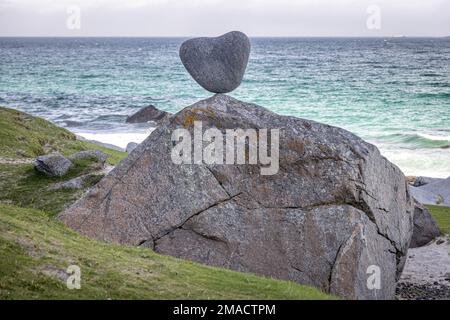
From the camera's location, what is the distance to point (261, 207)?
1917cm

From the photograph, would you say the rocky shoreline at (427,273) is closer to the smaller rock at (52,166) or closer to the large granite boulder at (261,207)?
the large granite boulder at (261,207)

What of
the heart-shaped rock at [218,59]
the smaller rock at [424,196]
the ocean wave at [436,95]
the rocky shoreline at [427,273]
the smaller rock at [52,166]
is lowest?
the smaller rock at [424,196]

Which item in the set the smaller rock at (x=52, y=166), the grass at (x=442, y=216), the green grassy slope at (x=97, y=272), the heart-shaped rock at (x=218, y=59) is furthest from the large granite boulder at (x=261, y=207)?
the grass at (x=442, y=216)

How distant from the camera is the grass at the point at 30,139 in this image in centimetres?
3257

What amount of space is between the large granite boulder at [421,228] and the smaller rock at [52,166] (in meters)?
15.0

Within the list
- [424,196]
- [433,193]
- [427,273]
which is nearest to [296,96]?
[433,193]

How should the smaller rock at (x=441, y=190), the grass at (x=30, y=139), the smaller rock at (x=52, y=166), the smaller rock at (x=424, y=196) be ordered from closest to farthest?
the smaller rock at (x=52, y=166) → the grass at (x=30, y=139) → the smaller rock at (x=424, y=196) → the smaller rock at (x=441, y=190)

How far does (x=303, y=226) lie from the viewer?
18.8 m

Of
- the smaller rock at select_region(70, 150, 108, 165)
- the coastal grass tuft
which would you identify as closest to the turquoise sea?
the smaller rock at select_region(70, 150, 108, 165)

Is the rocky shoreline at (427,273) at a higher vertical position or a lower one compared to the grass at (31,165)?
lower

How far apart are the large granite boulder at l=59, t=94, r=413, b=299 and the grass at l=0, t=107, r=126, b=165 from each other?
11578 millimetres

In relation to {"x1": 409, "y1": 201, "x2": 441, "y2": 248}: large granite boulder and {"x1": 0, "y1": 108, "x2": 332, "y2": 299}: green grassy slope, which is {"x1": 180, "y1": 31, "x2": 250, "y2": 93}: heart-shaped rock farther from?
{"x1": 409, "y1": 201, "x2": 441, "y2": 248}: large granite boulder

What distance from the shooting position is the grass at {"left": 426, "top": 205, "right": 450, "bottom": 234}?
29.8 meters
